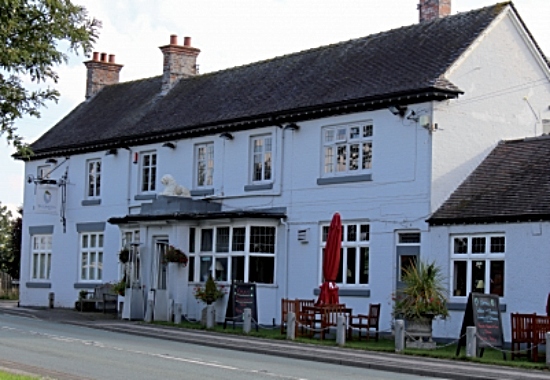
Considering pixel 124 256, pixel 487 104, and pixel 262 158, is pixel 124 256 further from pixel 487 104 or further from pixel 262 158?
pixel 487 104

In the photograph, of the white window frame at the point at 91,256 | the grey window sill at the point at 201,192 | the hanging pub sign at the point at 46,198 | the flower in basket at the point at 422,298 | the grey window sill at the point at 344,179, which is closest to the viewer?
the flower in basket at the point at 422,298

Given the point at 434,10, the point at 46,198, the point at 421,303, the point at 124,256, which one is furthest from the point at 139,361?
the point at 46,198

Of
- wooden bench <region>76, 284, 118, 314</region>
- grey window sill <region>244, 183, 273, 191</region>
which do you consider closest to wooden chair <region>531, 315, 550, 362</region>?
grey window sill <region>244, 183, 273, 191</region>

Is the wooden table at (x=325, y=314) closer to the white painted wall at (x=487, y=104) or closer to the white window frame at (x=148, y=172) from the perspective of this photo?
the white painted wall at (x=487, y=104)

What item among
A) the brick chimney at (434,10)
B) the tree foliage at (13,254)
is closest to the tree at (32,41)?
the brick chimney at (434,10)

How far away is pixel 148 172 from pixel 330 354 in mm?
16527

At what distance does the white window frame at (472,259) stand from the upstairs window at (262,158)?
24.7 ft

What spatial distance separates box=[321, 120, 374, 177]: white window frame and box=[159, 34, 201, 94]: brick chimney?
39.1ft

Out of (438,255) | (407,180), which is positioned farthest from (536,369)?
(407,180)

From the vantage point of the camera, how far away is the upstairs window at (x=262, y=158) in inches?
1241

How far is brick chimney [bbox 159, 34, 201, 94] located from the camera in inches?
1576

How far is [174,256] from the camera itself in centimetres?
3147

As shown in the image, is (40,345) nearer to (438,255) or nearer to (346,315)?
(346,315)

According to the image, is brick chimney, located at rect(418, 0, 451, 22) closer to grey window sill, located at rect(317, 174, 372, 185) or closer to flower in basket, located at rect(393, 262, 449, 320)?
grey window sill, located at rect(317, 174, 372, 185)
